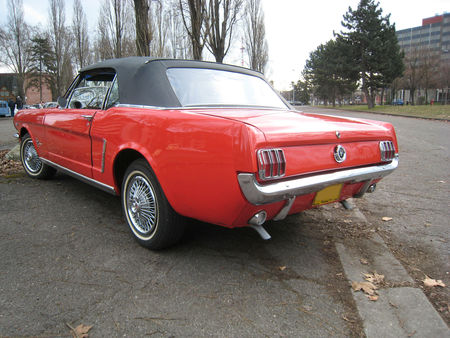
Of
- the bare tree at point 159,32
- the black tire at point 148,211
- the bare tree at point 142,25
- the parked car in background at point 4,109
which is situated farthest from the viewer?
the parked car in background at point 4,109

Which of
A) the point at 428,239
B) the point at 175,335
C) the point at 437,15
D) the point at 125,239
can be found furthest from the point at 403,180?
the point at 437,15

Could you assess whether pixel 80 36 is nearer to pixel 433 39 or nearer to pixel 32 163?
pixel 32 163

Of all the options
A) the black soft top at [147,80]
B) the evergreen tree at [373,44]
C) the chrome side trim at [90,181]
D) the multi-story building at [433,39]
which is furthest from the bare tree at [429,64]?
the chrome side trim at [90,181]

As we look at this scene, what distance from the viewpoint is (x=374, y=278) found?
233 cm

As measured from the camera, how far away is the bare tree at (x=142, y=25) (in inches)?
328

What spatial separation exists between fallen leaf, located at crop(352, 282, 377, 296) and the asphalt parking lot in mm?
37

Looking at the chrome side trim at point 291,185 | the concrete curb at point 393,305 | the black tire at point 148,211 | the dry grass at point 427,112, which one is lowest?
the concrete curb at point 393,305

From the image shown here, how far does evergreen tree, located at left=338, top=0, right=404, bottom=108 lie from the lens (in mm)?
35812

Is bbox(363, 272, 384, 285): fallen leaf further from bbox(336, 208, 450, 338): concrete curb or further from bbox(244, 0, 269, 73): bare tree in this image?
bbox(244, 0, 269, 73): bare tree

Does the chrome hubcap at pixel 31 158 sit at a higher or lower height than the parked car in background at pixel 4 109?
lower

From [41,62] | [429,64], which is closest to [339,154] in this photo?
[41,62]

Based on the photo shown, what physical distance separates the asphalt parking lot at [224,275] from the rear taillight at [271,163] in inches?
30.8

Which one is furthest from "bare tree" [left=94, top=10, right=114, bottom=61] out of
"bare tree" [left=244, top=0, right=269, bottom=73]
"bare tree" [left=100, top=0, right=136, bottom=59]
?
"bare tree" [left=244, top=0, right=269, bottom=73]

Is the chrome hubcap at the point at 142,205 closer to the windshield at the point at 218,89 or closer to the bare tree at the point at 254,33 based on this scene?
the windshield at the point at 218,89
